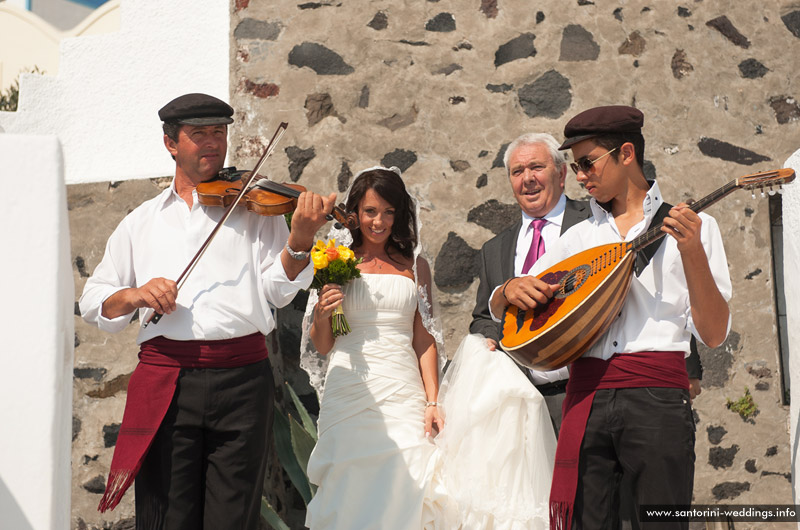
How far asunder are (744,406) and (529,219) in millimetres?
1581

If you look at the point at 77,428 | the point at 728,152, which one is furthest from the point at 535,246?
the point at 77,428

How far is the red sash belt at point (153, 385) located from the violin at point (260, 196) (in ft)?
1.66

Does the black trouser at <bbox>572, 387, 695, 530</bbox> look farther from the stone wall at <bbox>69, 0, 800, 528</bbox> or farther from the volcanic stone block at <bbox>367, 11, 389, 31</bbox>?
the volcanic stone block at <bbox>367, 11, 389, 31</bbox>

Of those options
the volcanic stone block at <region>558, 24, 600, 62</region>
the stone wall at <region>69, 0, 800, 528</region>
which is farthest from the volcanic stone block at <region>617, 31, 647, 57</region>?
the volcanic stone block at <region>558, 24, 600, 62</region>

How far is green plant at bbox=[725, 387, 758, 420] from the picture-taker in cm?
443

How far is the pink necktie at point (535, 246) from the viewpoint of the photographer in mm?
3813

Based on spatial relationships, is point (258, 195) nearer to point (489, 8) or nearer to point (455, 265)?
point (455, 265)

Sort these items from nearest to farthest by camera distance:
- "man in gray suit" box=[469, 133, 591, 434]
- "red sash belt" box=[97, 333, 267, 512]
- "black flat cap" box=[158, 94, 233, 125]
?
"red sash belt" box=[97, 333, 267, 512] → "black flat cap" box=[158, 94, 233, 125] → "man in gray suit" box=[469, 133, 591, 434]

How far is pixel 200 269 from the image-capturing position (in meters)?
3.33

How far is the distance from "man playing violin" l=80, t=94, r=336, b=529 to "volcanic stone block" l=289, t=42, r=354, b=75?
149 cm

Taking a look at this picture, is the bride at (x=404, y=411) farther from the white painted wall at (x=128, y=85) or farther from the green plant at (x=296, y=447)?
the white painted wall at (x=128, y=85)

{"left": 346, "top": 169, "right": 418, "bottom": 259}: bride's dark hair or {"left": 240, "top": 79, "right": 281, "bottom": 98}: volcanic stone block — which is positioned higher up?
{"left": 240, "top": 79, "right": 281, "bottom": 98}: volcanic stone block

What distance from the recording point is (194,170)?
3498 millimetres

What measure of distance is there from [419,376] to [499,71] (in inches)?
74.2
